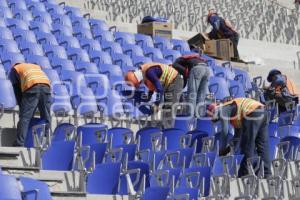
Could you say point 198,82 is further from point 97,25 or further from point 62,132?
point 97,25

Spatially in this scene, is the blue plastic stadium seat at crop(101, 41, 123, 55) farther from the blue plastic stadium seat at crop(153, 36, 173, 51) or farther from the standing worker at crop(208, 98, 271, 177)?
the standing worker at crop(208, 98, 271, 177)

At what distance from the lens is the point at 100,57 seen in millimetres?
11914

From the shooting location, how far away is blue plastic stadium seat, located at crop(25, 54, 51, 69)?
10.5 metres

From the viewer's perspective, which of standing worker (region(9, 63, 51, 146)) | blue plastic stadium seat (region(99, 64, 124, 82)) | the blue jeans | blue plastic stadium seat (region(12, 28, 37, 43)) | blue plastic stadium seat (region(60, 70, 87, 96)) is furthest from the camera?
blue plastic stadium seat (region(12, 28, 37, 43))

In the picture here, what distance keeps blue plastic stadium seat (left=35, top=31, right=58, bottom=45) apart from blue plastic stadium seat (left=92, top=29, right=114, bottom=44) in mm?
1205

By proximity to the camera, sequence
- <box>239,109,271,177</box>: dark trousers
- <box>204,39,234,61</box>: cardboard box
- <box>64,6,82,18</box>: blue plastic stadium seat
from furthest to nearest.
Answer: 1. <box>204,39,234,61</box>: cardboard box
2. <box>64,6,82,18</box>: blue plastic stadium seat
3. <box>239,109,271,177</box>: dark trousers

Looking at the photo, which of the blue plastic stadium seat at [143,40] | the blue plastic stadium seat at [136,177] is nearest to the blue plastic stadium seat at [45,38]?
the blue plastic stadium seat at [143,40]

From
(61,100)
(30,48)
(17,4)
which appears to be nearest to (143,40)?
(17,4)

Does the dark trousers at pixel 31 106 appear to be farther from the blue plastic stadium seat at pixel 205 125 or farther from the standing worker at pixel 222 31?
the standing worker at pixel 222 31

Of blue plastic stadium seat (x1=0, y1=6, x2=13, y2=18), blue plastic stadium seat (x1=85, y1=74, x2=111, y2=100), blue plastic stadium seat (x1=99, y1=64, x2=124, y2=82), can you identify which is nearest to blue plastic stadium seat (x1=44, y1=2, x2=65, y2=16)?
blue plastic stadium seat (x1=0, y1=6, x2=13, y2=18)

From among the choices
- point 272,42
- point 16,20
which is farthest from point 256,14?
point 16,20

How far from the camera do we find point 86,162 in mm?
7328

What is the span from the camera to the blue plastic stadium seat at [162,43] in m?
14.0

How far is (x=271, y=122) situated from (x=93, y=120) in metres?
2.43
